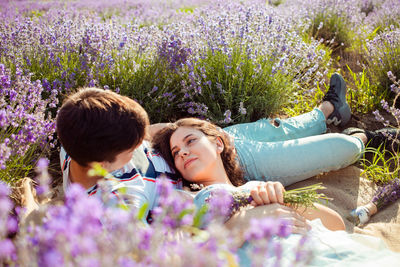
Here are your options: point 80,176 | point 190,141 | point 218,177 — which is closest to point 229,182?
point 218,177

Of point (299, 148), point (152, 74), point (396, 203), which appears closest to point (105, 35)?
point (152, 74)

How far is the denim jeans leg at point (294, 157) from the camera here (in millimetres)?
2506

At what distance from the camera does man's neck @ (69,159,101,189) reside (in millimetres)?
1886

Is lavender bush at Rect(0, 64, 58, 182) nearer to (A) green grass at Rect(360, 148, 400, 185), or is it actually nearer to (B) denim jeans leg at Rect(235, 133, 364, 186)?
(B) denim jeans leg at Rect(235, 133, 364, 186)

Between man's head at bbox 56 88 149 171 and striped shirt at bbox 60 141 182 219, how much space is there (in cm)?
14

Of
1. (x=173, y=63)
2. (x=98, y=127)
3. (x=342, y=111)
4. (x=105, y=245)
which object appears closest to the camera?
(x=105, y=245)

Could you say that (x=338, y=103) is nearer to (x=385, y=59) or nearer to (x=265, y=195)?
(x=385, y=59)

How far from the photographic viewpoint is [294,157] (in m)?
2.51

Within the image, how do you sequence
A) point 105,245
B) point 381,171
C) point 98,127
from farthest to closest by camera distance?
point 381,171 < point 98,127 < point 105,245

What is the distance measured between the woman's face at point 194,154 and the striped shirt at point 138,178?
105 mm

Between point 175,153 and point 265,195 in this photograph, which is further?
point 175,153

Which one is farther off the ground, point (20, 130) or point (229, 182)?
point (20, 130)

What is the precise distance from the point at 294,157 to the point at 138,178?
110 cm

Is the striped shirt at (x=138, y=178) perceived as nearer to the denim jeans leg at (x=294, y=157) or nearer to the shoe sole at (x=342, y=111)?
the denim jeans leg at (x=294, y=157)
